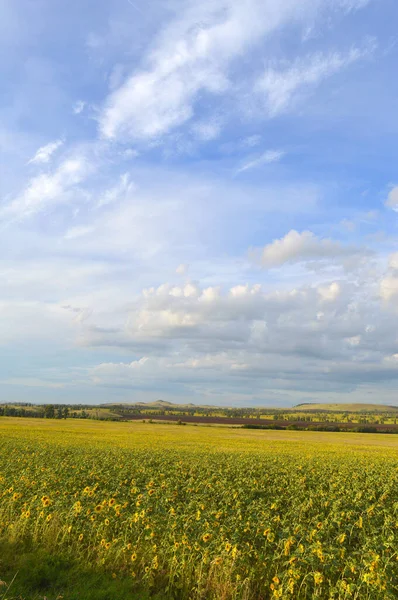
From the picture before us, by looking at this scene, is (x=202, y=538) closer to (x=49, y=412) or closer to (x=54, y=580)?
(x=54, y=580)

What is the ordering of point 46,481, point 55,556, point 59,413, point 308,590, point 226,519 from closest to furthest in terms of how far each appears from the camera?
point 308,590 < point 55,556 < point 226,519 < point 46,481 < point 59,413

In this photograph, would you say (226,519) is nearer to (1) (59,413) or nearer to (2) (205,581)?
(2) (205,581)

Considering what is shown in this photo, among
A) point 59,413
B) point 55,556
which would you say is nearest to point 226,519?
point 55,556

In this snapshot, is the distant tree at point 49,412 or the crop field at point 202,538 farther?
the distant tree at point 49,412

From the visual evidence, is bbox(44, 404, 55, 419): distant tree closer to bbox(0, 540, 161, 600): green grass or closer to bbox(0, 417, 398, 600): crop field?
bbox(0, 417, 398, 600): crop field

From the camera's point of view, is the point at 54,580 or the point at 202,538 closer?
the point at 54,580

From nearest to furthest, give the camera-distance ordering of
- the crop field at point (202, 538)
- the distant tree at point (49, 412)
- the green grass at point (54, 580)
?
the green grass at point (54, 580) < the crop field at point (202, 538) < the distant tree at point (49, 412)

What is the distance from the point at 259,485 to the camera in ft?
55.8

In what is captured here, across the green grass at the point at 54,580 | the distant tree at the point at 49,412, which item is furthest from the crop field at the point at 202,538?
the distant tree at the point at 49,412

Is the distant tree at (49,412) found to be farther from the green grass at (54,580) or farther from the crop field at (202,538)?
the green grass at (54,580)

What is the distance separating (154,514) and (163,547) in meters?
2.02

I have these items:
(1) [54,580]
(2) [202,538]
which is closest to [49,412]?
(2) [202,538]

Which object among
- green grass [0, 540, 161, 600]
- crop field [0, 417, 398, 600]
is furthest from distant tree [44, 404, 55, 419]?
green grass [0, 540, 161, 600]

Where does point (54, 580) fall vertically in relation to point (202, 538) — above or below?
below
